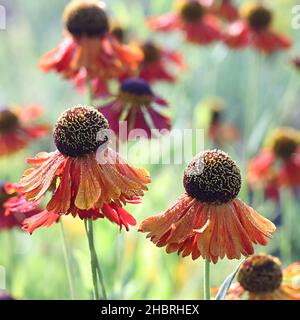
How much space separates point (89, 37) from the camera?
1.38 metres

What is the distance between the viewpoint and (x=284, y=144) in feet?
6.02

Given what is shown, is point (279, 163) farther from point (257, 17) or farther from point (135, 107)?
A: point (135, 107)

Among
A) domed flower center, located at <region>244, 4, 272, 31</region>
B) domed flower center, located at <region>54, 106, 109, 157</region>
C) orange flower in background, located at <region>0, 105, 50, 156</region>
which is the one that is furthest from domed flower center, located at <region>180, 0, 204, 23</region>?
domed flower center, located at <region>54, 106, 109, 157</region>

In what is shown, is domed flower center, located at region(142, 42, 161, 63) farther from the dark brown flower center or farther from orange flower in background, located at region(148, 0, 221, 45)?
Answer: the dark brown flower center

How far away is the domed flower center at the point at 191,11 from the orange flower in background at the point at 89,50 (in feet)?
2.03

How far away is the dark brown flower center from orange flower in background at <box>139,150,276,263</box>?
122 cm

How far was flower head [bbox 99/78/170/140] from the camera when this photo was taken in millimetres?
1312

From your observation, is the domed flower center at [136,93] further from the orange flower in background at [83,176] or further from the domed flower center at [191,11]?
the domed flower center at [191,11]

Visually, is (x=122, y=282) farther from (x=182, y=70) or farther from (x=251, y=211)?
(x=182, y=70)

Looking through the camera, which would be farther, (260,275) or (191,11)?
(191,11)

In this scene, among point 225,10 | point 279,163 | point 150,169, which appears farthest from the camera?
point 225,10

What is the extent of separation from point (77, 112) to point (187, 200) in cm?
15

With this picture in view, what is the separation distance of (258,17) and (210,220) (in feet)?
4.29

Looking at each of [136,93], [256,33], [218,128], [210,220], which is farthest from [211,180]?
[218,128]
